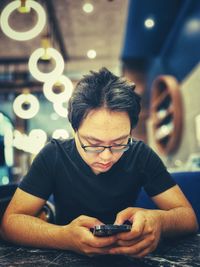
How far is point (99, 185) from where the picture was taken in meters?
1.66

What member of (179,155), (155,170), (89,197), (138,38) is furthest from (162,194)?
(138,38)

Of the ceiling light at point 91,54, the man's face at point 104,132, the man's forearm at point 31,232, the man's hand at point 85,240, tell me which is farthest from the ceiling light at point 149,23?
the man's hand at point 85,240

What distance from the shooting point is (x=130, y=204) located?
5.80ft

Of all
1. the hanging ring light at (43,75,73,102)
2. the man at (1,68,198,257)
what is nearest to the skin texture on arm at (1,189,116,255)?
the man at (1,68,198,257)

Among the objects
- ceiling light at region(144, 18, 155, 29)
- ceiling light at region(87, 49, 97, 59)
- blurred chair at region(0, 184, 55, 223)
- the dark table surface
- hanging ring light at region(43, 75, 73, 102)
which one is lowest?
the dark table surface

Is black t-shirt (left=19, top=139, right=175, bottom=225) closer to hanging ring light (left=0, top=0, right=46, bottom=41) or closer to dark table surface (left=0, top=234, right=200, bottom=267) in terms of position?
dark table surface (left=0, top=234, right=200, bottom=267)

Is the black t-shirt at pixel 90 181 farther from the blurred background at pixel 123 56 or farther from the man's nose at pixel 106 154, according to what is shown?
the blurred background at pixel 123 56

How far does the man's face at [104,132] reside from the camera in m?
1.46

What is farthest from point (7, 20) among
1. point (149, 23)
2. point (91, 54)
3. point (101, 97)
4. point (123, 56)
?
point (123, 56)

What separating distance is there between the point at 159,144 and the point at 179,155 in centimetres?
120

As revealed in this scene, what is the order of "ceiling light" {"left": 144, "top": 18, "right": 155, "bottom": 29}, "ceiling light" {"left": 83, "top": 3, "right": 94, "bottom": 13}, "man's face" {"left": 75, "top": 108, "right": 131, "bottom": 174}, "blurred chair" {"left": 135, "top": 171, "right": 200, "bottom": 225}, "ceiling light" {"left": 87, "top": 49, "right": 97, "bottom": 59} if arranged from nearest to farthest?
1. "man's face" {"left": 75, "top": 108, "right": 131, "bottom": 174}
2. "blurred chair" {"left": 135, "top": 171, "right": 200, "bottom": 225}
3. "ceiling light" {"left": 83, "top": 3, "right": 94, "bottom": 13}
4. "ceiling light" {"left": 144, "top": 18, "right": 155, "bottom": 29}
5. "ceiling light" {"left": 87, "top": 49, "right": 97, "bottom": 59}

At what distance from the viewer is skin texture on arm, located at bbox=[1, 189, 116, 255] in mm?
1067

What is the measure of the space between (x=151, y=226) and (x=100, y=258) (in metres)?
0.23

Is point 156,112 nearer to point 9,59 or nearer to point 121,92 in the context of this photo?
point 9,59
